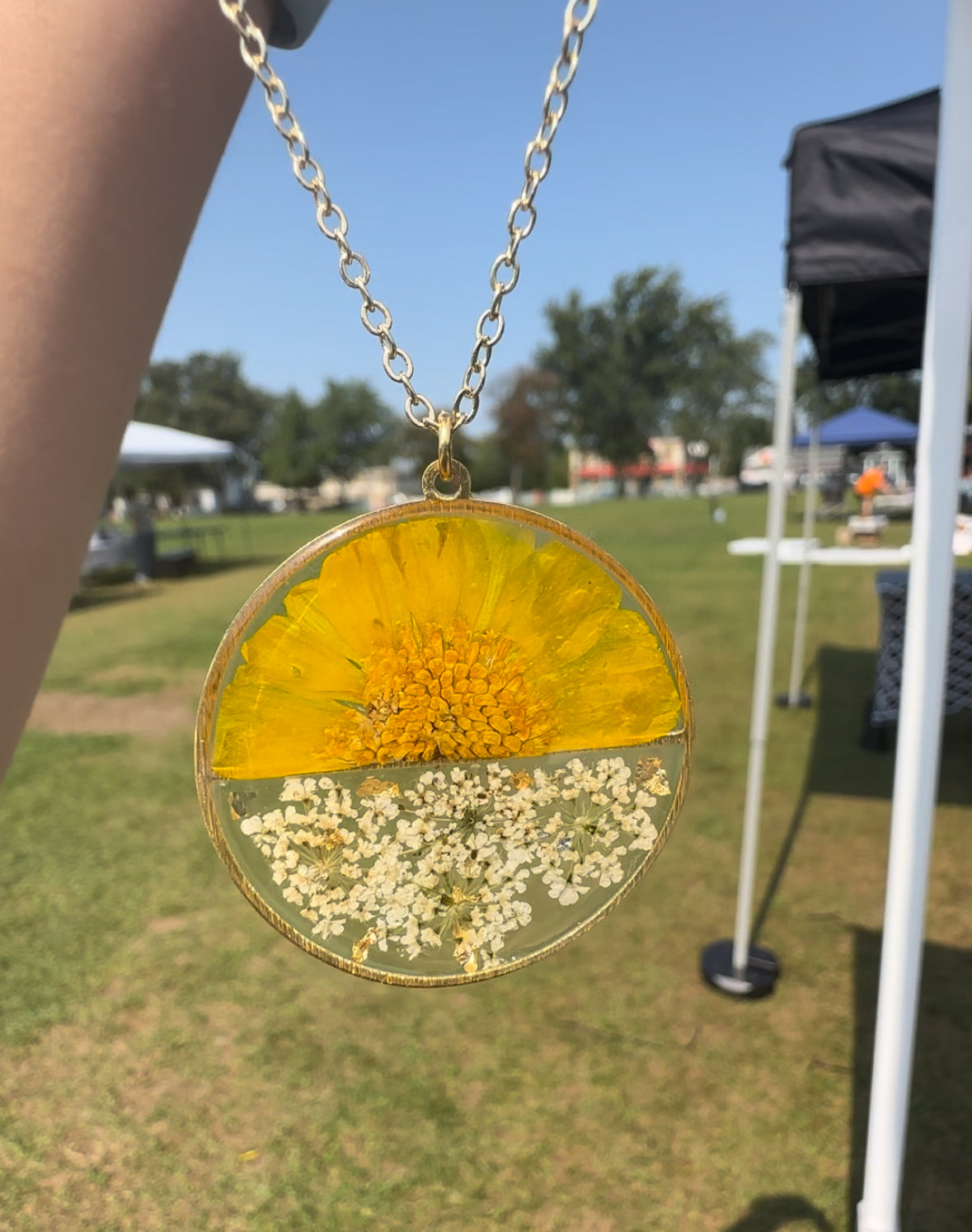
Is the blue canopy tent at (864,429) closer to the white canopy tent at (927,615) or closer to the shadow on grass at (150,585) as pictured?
the shadow on grass at (150,585)

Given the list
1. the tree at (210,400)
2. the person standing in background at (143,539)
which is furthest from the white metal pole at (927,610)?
the tree at (210,400)

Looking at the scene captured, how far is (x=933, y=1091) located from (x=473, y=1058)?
50.0 inches

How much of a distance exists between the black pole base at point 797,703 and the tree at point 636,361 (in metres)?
44.9

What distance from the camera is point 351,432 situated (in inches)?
2302

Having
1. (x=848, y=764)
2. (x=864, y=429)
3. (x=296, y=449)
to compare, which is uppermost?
(x=296, y=449)

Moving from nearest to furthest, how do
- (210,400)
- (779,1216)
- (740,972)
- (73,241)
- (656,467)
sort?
(73,241)
(779,1216)
(740,972)
(210,400)
(656,467)

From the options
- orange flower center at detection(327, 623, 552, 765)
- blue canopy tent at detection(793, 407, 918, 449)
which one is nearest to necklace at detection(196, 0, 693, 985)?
orange flower center at detection(327, 623, 552, 765)

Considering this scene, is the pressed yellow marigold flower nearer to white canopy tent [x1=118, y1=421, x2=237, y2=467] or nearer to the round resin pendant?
the round resin pendant

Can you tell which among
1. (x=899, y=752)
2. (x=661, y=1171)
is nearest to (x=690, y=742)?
(x=899, y=752)

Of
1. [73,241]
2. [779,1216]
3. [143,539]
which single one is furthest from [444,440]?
[143,539]

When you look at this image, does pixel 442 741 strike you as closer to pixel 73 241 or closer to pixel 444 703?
pixel 444 703

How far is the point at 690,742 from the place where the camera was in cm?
96

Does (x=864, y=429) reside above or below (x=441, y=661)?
above

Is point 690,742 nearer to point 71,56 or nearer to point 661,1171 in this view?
point 71,56
